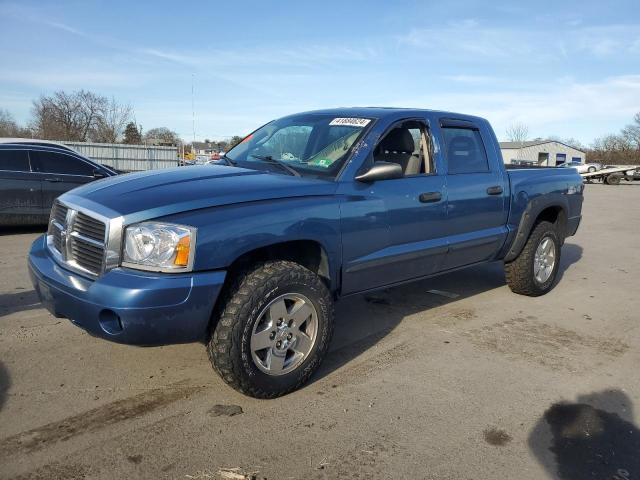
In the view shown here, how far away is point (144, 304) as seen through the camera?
2689mm

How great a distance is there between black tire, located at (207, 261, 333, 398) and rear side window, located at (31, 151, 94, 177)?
701cm

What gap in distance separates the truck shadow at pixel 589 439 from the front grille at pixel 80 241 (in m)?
2.66

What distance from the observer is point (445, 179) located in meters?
4.34

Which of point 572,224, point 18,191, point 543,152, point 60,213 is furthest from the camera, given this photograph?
point 543,152

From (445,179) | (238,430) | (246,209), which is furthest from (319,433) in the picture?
(445,179)

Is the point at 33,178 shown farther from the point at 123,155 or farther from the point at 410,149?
the point at 123,155

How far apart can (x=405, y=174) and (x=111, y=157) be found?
77.6 ft

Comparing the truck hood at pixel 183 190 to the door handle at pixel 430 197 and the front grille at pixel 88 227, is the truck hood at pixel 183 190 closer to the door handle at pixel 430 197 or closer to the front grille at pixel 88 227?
the front grille at pixel 88 227

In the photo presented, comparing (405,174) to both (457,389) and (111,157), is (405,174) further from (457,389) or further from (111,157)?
(111,157)

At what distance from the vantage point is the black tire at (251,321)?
295 cm

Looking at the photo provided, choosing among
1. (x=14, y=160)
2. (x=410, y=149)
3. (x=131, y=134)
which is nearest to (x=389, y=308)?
(x=410, y=149)

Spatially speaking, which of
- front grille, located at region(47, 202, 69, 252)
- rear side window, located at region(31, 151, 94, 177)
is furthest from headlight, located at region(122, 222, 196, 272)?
rear side window, located at region(31, 151, 94, 177)

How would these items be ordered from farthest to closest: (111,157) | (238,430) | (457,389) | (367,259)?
(111,157), (367,259), (457,389), (238,430)

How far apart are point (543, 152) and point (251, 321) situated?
249ft
